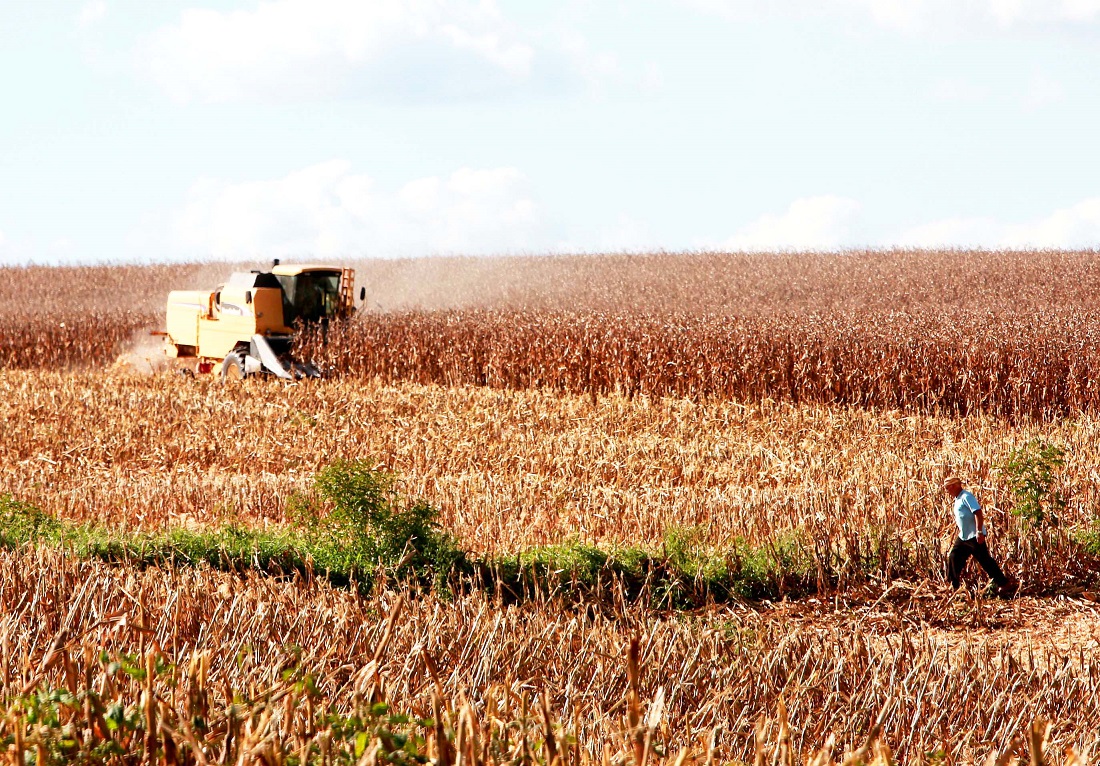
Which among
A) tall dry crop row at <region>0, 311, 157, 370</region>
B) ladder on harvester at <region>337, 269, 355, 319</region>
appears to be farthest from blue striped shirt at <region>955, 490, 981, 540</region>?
tall dry crop row at <region>0, 311, 157, 370</region>

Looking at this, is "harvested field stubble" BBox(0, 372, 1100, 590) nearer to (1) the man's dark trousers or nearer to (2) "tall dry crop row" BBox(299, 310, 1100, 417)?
(1) the man's dark trousers

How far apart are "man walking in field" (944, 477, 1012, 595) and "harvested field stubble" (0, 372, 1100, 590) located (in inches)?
10.8

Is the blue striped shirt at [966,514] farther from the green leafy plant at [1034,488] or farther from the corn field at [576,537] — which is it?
the green leafy plant at [1034,488]

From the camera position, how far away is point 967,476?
36.9 ft

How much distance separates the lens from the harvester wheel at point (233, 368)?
1886cm

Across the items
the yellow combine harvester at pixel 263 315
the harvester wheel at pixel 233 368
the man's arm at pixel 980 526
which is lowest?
the man's arm at pixel 980 526

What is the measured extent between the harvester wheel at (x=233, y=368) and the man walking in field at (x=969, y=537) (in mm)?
12674

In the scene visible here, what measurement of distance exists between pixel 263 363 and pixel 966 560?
1255 cm

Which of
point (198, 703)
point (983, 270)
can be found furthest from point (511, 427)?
point (983, 270)

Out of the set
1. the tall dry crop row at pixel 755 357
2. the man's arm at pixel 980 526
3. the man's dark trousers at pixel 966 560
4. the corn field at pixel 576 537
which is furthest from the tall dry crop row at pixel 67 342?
the man's arm at pixel 980 526

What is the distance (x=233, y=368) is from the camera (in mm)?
19094

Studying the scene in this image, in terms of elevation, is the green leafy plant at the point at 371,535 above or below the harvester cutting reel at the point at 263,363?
below

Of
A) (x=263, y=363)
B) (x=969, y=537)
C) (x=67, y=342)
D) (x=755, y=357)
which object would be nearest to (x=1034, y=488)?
(x=969, y=537)

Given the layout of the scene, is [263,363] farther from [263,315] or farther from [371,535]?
[371,535]
